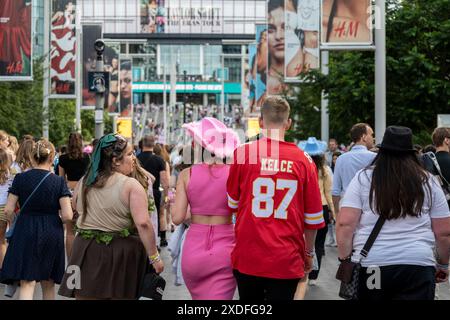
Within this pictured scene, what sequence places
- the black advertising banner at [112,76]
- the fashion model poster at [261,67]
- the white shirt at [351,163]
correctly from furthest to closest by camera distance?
the black advertising banner at [112,76]
the fashion model poster at [261,67]
the white shirt at [351,163]

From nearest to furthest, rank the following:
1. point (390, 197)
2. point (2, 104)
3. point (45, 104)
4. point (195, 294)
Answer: point (390, 197) → point (195, 294) → point (2, 104) → point (45, 104)

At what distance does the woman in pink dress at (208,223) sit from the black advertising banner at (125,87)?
40.2 m

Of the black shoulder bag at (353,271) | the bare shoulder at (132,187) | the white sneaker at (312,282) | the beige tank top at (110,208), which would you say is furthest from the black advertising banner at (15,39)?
the black shoulder bag at (353,271)

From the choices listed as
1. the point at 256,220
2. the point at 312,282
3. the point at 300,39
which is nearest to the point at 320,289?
the point at 312,282

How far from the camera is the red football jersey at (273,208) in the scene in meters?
5.62

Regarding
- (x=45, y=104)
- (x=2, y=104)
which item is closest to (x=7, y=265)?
(x=2, y=104)

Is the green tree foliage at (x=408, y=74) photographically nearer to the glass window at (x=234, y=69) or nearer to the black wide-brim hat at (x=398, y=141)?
the black wide-brim hat at (x=398, y=141)

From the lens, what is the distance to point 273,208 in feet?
18.6

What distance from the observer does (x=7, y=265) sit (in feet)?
26.3

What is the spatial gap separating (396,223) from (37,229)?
12.0 ft

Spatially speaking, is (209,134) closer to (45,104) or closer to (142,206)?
(142,206)

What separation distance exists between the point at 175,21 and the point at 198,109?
80.6 feet

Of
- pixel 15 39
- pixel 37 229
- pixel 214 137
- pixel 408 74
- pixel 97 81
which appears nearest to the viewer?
pixel 214 137

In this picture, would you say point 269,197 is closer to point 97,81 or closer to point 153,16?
point 97,81
